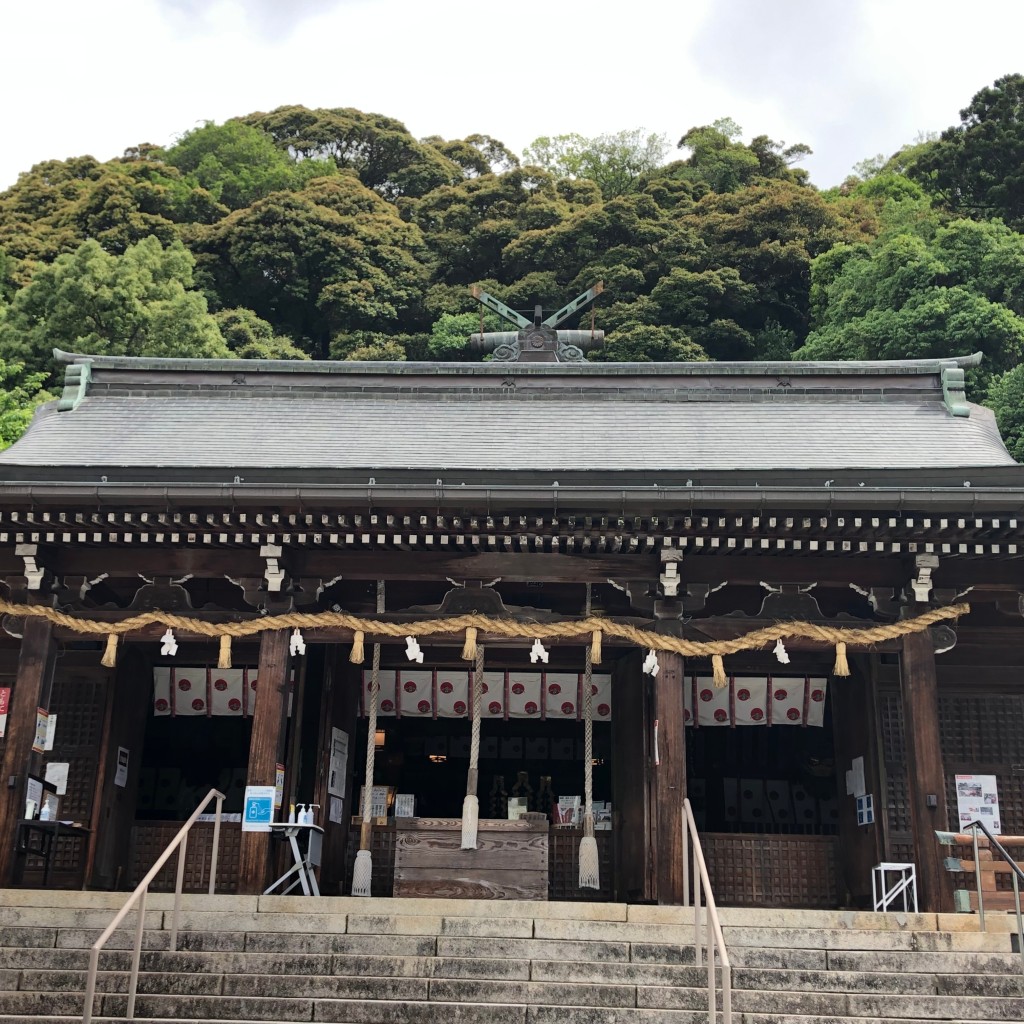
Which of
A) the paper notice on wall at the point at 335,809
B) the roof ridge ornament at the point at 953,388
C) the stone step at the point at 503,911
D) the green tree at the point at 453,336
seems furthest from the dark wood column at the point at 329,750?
the green tree at the point at 453,336

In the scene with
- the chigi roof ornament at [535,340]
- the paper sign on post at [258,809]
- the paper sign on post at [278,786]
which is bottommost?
the paper sign on post at [258,809]

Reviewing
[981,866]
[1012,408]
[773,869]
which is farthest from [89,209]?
[981,866]

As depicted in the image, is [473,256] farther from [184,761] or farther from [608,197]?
[184,761]

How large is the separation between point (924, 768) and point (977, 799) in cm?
181

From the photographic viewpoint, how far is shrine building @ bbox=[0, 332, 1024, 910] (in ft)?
35.2

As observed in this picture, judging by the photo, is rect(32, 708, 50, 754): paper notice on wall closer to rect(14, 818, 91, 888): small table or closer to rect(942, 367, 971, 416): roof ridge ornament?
rect(14, 818, 91, 888): small table

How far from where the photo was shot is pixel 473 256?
136 feet

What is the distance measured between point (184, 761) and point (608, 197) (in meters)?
35.7

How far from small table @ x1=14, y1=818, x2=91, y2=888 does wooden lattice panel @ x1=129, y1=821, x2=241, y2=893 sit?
732 mm

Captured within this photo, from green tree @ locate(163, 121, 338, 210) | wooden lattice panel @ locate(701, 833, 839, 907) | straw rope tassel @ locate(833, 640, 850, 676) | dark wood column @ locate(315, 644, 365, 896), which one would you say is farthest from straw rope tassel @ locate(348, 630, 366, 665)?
green tree @ locate(163, 121, 338, 210)

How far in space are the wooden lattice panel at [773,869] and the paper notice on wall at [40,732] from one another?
7.07 metres

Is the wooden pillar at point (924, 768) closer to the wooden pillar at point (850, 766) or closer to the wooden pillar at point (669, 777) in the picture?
the wooden pillar at point (850, 766)

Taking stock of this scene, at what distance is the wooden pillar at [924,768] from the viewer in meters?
10.5

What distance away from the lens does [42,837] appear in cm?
1168
